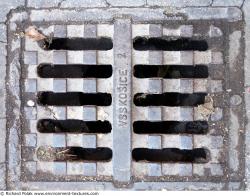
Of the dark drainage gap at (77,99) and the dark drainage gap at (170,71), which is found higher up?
the dark drainage gap at (170,71)

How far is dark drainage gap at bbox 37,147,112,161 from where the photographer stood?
372 centimetres

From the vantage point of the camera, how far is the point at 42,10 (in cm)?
370

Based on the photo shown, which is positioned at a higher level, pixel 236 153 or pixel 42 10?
pixel 42 10

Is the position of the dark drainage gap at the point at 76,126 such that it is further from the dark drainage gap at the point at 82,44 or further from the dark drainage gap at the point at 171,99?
Result: the dark drainage gap at the point at 82,44

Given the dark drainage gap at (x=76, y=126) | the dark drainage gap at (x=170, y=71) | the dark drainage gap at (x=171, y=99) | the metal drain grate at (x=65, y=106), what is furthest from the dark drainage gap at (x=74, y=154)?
the dark drainage gap at (x=170, y=71)

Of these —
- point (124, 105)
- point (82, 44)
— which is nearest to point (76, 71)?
point (82, 44)

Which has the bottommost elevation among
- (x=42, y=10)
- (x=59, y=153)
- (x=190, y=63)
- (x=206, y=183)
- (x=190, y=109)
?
(x=206, y=183)

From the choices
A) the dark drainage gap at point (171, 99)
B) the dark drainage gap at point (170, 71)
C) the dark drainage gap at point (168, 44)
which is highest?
the dark drainage gap at point (168, 44)

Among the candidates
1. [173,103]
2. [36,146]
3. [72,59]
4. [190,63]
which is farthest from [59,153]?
[190,63]

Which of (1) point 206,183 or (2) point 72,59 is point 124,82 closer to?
(2) point 72,59

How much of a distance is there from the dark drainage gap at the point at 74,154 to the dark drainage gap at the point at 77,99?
35 cm

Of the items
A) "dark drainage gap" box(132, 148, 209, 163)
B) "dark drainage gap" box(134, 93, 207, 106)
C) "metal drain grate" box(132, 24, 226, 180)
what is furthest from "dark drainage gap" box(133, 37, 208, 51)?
"dark drainage gap" box(132, 148, 209, 163)

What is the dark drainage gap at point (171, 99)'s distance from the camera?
3.80m

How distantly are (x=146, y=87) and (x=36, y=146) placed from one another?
0.94 metres
